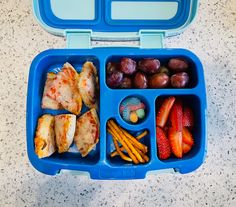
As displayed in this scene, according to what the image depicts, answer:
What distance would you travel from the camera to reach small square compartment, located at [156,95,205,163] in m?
0.70

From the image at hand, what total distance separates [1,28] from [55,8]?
0.45 feet

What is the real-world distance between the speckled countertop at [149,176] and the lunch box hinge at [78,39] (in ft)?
0.16

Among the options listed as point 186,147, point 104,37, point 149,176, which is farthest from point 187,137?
point 104,37

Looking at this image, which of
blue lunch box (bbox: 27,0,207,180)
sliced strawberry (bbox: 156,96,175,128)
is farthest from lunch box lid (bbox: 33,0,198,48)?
sliced strawberry (bbox: 156,96,175,128)

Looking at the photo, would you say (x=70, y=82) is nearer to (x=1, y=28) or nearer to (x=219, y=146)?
(x=1, y=28)

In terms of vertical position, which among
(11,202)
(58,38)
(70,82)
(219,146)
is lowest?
(11,202)

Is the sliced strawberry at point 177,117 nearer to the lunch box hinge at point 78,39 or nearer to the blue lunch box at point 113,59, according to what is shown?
the blue lunch box at point 113,59

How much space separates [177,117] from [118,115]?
0.12 metres

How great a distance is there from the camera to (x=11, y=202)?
76cm

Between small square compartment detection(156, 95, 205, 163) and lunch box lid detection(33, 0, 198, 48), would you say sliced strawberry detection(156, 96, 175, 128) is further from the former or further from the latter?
lunch box lid detection(33, 0, 198, 48)

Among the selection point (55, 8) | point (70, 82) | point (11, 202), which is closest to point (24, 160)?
point (11, 202)

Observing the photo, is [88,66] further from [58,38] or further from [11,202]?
[11,202]

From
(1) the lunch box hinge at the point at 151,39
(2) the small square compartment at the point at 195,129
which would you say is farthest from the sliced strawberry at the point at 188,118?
(1) the lunch box hinge at the point at 151,39

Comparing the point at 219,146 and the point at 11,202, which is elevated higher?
the point at 219,146
